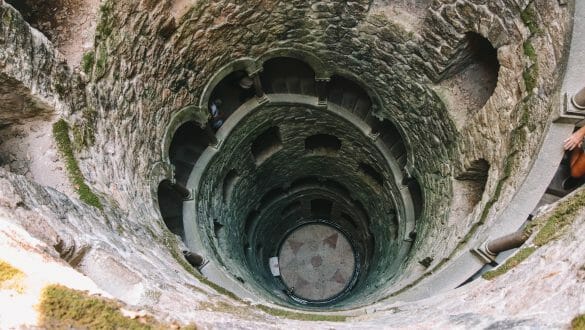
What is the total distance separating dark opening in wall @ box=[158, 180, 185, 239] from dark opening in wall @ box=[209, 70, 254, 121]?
2257 mm

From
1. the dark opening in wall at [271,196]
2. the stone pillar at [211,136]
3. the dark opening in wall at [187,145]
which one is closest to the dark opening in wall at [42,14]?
the stone pillar at [211,136]

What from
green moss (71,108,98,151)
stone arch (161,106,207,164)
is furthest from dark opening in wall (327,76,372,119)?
green moss (71,108,98,151)

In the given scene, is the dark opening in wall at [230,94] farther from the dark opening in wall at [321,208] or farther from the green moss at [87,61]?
the dark opening in wall at [321,208]

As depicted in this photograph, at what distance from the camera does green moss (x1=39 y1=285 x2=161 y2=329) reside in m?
2.65

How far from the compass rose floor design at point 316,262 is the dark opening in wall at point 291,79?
6401 millimetres

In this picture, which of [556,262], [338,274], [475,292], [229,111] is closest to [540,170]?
[475,292]

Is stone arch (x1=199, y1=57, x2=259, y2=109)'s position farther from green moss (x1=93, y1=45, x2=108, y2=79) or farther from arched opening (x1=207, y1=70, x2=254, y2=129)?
green moss (x1=93, y1=45, x2=108, y2=79)

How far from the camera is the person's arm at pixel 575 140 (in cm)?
493

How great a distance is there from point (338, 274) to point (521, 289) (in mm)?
11203

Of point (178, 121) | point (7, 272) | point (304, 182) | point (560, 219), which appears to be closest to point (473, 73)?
point (560, 219)

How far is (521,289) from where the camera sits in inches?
125

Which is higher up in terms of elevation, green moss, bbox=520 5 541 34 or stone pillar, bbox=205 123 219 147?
green moss, bbox=520 5 541 34

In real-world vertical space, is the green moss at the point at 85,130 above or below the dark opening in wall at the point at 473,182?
above

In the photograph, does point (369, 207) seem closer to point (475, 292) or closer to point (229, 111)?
point (229, 111)
